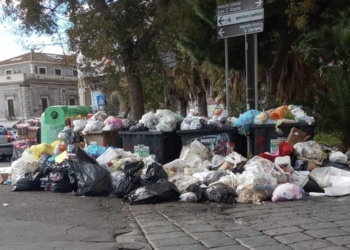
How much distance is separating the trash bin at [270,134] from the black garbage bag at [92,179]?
275 centimetres

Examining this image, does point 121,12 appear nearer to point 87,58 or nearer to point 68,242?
point 87,58

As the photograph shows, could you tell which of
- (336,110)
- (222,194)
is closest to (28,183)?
(222,194)

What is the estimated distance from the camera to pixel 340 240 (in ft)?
13.2

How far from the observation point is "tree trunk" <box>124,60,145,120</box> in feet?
34.3

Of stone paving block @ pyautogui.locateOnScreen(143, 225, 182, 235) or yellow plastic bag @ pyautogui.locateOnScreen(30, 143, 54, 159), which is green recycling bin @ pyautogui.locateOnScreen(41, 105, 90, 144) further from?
stone paving block @ pyautogui.locateOnScreen(143, 225, 182, 235)

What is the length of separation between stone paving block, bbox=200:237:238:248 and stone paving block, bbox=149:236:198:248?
0.12 m

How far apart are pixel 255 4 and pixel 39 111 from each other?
183ft

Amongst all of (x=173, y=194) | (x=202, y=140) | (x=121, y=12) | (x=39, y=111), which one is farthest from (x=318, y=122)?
(x=39, y=111)

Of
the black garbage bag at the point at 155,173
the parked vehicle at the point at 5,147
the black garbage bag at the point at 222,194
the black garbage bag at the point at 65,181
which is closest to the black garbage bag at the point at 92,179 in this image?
the black garbage bag at the point at 65,181

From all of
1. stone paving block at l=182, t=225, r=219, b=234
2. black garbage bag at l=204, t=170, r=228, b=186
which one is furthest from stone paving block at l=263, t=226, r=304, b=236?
black garbage bag at l=204, t=170, r=228, b=186

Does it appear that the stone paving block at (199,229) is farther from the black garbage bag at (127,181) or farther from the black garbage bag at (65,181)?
the black garbage bag at (65,181)

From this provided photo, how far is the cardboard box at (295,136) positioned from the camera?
7230mm

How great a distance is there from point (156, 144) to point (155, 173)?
136 centimetres

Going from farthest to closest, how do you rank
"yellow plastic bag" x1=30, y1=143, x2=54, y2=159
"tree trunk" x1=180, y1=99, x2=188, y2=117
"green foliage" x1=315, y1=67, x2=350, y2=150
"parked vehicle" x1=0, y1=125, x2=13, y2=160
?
"tree trunk" x1=180, y1=99, x2=188, y2=117, "parked vehicle" x1=0, y1=125, x2=13, y2=160, "yellow plastic bag" x1=30, y1=143, x2=54, y2=159, "green foliage" x1=315, y1=67, x2=350, y2=150
